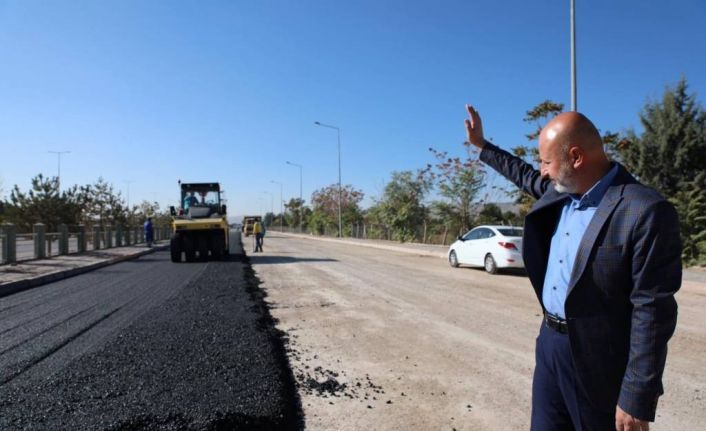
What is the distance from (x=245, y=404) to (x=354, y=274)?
1101 cm

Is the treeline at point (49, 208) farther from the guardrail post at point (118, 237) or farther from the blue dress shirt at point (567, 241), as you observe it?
the blue dress shirt at point (567, 241)

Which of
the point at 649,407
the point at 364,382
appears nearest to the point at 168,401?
the point at 364,382

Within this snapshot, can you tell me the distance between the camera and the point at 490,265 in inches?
606

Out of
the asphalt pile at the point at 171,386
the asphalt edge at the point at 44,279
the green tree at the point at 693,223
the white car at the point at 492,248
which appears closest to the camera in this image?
the asphalt pile at the point at 171,386

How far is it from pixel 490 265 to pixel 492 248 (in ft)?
1.81

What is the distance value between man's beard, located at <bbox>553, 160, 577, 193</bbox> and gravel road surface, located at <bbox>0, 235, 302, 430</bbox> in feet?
8.76

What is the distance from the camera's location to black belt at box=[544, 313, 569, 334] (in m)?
2.23

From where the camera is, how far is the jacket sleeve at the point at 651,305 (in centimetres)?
186

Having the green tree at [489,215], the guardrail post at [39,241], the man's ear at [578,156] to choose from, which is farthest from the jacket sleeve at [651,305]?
the green tree at [489,215]

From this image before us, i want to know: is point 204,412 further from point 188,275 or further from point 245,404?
point 188,275

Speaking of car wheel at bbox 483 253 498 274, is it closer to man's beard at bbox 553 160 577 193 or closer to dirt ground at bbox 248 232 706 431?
dirt ground at bbox 248 232 706 431

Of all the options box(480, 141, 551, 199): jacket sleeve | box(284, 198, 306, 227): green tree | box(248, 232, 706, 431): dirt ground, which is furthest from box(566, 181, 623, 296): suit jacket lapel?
box(284, 198, 306, 227): green tree

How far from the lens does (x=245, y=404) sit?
4.05 m

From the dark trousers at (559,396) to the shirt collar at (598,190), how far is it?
0.59m
